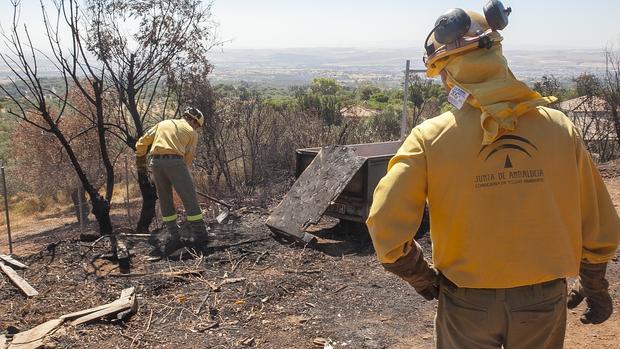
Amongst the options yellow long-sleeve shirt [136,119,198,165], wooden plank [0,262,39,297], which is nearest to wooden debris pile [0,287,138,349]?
wooden plank [0,262,39,297]

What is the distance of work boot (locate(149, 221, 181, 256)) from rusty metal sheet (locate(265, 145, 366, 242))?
1.23 meters

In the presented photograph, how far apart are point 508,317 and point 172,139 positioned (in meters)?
5.74

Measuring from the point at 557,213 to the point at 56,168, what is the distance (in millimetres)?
17616

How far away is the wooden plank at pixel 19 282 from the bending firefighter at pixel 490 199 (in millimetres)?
4924

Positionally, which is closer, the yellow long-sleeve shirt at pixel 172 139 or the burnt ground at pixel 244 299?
the burnt ground at pixel 244 299

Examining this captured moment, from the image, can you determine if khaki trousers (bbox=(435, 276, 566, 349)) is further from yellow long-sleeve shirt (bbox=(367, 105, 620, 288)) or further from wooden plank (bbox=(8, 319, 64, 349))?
wooden plank (bbox=(8, 319, 64, 349))

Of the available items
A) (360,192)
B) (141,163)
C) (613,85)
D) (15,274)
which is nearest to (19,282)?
(15,274)

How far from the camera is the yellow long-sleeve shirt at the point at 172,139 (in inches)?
279

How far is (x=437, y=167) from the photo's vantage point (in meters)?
2.01

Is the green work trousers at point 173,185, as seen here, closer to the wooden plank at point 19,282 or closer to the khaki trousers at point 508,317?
the wooden plank at point 19,282

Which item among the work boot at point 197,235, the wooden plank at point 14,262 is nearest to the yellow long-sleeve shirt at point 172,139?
the work boot at point 197,235

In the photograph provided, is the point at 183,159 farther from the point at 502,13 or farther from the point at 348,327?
Result: the point at 502,13

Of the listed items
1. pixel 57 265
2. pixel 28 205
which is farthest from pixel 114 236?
pixel 28 205

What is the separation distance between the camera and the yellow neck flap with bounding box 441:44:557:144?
198 cm
